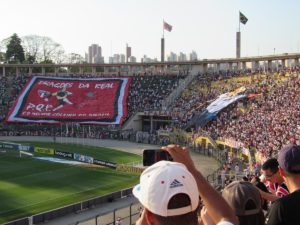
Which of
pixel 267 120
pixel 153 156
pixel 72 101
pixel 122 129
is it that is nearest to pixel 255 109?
pixel 267 120

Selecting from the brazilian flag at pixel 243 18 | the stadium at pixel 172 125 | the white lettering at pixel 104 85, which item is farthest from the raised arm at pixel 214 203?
the brazilian flag at pixel 243 18

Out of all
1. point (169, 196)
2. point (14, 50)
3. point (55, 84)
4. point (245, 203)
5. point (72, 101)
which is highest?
point (14, 50)

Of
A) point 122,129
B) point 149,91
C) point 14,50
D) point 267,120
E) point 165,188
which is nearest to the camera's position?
point 165,188

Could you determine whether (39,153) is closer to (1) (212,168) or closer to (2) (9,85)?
(1) (212,168)

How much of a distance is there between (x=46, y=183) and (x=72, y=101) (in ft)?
103

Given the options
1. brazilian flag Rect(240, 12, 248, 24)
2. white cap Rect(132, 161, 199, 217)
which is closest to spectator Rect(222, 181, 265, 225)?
white cap Rect(132, 161, 199, 217)

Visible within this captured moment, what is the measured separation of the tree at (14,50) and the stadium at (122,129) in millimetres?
25236

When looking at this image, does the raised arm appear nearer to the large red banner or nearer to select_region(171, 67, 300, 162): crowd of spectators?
select_region(171, 67, 300, 162): crowd of spectators

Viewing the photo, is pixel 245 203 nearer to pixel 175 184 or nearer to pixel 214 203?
pixel 214 203

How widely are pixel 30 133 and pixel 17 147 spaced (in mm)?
12345

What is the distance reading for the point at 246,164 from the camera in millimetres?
28047

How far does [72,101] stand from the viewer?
5472 centimetres

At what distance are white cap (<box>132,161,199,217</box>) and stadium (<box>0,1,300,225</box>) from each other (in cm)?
346

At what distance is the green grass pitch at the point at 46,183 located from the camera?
19555 millimetres
